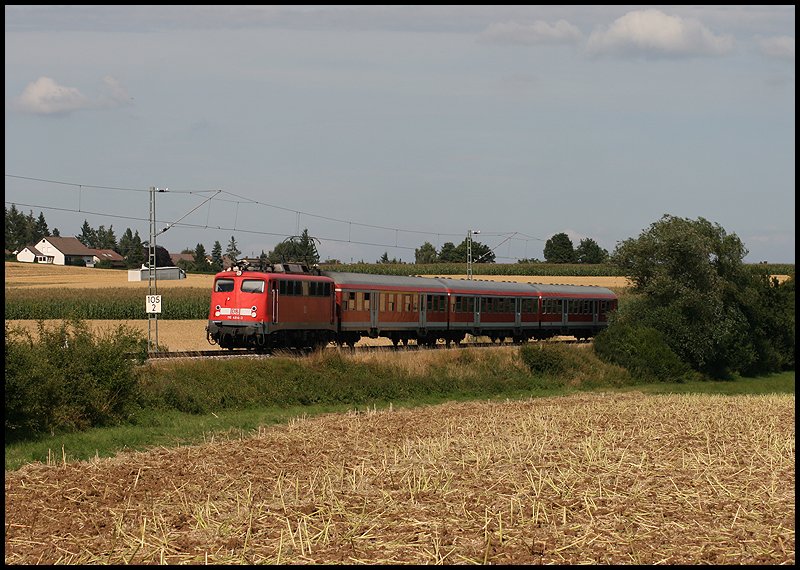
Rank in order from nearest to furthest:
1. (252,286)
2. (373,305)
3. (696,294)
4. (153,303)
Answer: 1. (252,286)
2. (153,303)
3. (373,305)
4. (696,294)

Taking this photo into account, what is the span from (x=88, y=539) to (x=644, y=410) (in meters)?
22.3

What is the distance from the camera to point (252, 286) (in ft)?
143

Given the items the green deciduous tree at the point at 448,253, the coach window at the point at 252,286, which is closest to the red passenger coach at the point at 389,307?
the coach window at the point at 252,286

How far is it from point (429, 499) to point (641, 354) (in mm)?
43428

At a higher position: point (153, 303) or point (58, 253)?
point (58, 253)

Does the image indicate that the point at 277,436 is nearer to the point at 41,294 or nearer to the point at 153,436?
the point at 153,436

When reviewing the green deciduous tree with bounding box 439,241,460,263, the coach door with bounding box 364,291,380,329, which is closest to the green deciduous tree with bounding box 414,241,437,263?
the green deciduous tree with bounding box 439,241,460,263

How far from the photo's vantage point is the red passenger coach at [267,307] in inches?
1706

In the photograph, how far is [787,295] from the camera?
241 feet

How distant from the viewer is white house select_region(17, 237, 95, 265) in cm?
18325

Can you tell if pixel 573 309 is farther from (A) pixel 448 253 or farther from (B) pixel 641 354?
(A) pixel 448 253

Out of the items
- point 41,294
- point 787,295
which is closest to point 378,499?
point 787,295

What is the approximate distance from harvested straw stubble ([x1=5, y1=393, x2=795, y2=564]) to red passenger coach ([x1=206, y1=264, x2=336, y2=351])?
16593 millimetres

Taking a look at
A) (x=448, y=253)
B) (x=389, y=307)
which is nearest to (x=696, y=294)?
(x=389, y=307)
